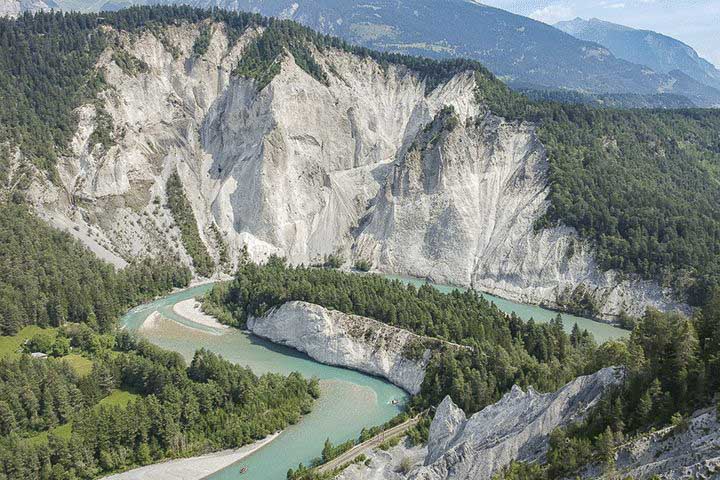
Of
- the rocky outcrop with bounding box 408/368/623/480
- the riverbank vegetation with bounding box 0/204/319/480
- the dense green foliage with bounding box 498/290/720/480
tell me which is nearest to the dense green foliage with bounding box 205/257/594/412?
the rocky outcrop with bounding box 408/368/623/480

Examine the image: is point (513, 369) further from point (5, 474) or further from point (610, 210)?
point (610, 210)

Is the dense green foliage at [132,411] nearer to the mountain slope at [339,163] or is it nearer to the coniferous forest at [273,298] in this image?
the coniferous forest at [273,298]

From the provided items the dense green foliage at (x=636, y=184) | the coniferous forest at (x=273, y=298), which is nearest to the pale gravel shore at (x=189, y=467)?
the coniferous forest at (x=273, y=298)

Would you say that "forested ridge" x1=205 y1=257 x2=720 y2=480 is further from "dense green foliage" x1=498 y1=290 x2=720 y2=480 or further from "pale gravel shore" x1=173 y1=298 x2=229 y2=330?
"pale gravel shore" x1=173 y1=298 x2=229 y2=330

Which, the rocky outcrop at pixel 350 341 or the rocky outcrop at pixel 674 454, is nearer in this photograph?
the rocky outcrop at pixel 674 454

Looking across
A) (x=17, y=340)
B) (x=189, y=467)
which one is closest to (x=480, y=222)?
(x=17, y=340)

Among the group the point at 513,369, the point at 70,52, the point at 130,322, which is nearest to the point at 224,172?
the point at 70,52

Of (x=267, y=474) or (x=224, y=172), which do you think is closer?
(x=267, y=474)
